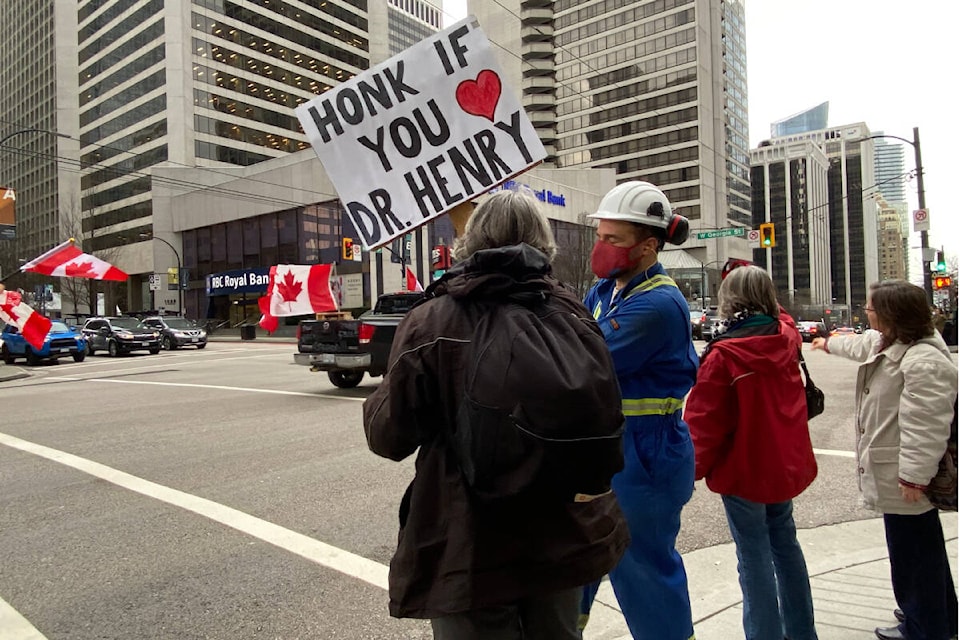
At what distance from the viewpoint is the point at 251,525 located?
182 inches

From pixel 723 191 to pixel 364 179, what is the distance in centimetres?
9812

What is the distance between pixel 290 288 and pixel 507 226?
12.1m

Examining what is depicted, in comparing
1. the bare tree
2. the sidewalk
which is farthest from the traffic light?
the sidewalk

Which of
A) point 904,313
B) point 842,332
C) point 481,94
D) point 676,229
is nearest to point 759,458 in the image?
point 904,313

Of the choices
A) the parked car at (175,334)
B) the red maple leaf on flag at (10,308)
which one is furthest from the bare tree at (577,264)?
the red maple leaf on flag at (10,308)

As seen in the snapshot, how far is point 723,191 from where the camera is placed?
9331cm

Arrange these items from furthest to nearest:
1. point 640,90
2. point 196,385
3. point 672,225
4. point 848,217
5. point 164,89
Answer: point 848,217 → point 640,90 → point 164,89 → point 196,385 → point 672,225

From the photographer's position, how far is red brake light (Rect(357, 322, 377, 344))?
37.1 ft

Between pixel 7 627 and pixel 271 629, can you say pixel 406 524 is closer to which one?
pixel 271 629

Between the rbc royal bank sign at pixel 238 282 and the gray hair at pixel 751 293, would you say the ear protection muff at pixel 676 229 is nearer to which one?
the gray hair at pixel 751 293

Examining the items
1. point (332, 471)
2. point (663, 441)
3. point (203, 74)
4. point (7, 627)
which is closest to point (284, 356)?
point (332, 471)

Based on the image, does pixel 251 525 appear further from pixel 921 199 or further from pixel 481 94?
pixel 921 199

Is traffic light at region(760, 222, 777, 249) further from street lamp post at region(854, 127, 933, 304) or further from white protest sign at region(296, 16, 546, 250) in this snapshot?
white protest sign at region(296, 16, 546, 250)

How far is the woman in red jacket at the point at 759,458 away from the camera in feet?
8.64
